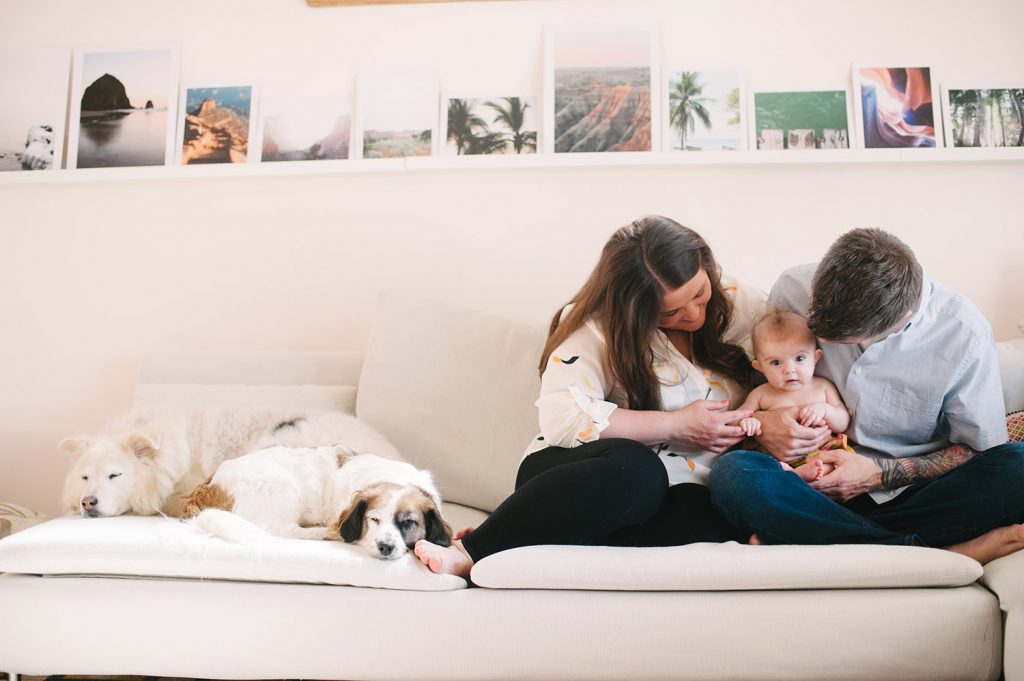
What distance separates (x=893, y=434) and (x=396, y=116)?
1.91 m

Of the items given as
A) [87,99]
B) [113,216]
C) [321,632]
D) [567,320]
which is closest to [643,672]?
[321,632]

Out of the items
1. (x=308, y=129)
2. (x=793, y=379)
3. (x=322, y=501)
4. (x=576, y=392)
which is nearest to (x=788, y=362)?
(x=793, y=379)

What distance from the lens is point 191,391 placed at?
92.3 inches

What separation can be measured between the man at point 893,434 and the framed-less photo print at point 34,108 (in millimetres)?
2666

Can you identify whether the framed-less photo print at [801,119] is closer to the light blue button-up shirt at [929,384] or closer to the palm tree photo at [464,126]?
the palm tree photo at [464,126]

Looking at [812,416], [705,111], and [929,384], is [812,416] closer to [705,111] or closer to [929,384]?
[929,384]

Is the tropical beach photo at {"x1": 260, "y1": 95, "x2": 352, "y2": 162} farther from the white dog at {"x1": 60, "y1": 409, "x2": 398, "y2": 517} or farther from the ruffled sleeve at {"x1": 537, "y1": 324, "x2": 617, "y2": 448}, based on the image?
the ruffled sleeve at {"x1": 537, "y1": 324, "x2": 617, "y2": 448}

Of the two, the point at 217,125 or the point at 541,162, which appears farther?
the point at 217,125

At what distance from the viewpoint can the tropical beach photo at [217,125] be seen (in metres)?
2.85

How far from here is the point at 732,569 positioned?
55.5 inches

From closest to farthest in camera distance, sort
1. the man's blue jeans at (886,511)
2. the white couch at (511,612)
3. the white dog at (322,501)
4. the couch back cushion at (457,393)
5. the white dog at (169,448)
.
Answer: the white couch at (511,612) → the man's blue jeans at (886,511) → the white dog at (322,501) → the white dog at (169,448) → the couch back cushion at (457,393)

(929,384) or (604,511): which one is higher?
(929,384)

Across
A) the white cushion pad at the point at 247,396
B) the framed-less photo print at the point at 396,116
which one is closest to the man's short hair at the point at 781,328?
the white cushion pad at the point at 247,396

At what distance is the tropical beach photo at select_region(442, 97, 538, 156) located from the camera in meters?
2.77
